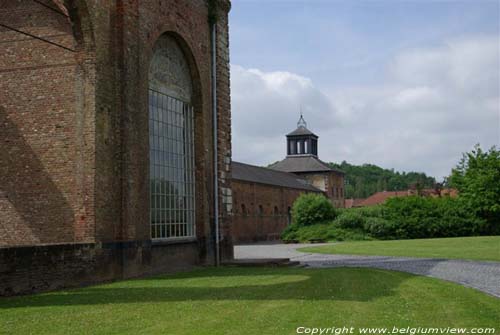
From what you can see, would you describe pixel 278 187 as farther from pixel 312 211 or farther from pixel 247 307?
pixel 247 307

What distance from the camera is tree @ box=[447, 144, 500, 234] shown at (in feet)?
141

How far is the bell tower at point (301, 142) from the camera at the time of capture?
259 ft

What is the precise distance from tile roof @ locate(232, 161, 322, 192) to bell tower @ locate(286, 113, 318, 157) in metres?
4.87

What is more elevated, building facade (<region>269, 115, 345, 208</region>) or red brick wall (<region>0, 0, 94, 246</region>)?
building facade (<region>269, 115, 345, 208</region>)


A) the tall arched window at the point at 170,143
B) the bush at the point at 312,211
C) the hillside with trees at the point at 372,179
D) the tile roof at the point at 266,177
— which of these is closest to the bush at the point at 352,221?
the bush at the point at 312,211

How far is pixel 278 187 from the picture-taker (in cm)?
6006

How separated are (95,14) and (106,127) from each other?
2.61 meters

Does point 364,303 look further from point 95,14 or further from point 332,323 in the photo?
point 95,14

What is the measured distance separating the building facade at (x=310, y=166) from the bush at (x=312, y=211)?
101 ft

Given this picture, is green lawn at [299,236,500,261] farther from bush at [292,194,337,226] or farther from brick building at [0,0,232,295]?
bush at [292,194,337,226]

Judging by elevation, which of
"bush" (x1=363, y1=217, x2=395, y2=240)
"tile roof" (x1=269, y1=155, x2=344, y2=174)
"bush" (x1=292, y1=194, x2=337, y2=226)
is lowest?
"bush" (x1=363, y1=217, x2=395, y2=240)

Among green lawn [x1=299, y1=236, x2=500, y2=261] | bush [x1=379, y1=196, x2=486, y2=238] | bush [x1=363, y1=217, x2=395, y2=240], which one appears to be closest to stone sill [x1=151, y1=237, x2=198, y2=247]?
green lawn [x1=299, y1=236, x2=500, y2=261]

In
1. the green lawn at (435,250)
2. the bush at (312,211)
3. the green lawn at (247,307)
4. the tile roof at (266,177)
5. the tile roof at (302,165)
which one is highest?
the tile roof at (302,165)

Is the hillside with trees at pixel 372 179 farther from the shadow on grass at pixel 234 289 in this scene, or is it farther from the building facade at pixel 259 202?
the shadow on grass at pixel 234 289
